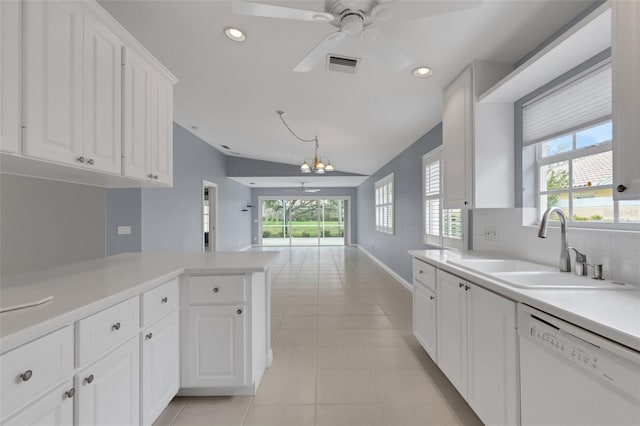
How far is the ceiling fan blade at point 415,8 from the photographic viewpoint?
1.22 meters

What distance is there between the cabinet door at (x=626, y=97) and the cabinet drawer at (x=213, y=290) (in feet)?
6.69

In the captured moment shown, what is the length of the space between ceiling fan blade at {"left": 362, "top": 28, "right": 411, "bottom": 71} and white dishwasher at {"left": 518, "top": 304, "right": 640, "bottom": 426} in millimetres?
1474

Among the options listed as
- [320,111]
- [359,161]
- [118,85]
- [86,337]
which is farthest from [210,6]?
[359,161]

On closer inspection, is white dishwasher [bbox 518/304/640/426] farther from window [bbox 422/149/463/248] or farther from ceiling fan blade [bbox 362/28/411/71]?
window [bbox 422/149/463/248]

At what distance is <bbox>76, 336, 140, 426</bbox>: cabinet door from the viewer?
42.6 inches

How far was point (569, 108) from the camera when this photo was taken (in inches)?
71.7

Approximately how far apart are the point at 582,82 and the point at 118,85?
2.86 metres

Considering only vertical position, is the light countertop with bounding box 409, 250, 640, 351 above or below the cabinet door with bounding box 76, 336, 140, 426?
above

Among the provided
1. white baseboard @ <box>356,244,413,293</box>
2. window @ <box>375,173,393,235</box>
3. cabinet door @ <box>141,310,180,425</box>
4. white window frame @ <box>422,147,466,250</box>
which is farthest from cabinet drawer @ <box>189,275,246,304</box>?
window @ <box>375,173,393,235</box>

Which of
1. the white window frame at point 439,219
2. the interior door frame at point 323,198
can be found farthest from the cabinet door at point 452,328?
the interior door frame at point 323,198

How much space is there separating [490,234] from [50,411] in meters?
3.01

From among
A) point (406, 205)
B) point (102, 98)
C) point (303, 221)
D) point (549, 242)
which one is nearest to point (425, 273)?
point (549, 242)

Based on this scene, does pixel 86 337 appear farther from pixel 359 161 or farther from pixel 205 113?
pixel 359 161

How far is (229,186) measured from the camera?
26.6ft
